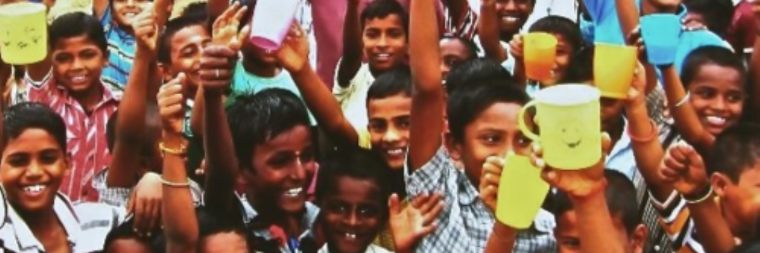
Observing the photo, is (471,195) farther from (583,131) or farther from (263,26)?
(583,131)

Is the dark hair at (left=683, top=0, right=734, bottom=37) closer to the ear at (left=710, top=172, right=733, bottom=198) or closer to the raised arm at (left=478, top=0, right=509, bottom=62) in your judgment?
the raised arm at (left=478, top=0, right=509, bottom=62)

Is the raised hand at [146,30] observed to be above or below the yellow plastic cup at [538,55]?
above

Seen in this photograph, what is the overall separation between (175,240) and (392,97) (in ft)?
3.25

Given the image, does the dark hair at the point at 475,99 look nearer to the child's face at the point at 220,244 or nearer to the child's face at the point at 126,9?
the child's face at the point at 220,244

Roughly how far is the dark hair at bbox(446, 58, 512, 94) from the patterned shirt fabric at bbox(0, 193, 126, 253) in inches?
44.8

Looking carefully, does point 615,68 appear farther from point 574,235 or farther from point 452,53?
point 452,53

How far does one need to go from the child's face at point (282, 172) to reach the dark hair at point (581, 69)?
103 cm

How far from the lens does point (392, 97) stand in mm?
4238

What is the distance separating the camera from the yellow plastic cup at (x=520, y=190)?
286 centimetres

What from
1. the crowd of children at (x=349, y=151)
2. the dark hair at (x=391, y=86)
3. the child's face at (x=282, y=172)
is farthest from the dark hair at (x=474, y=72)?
the child's face at (x=282, y=172)

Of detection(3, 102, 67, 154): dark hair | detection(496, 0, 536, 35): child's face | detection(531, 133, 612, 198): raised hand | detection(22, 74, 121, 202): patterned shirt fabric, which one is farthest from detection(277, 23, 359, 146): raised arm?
detection(496, 0, 536, 35): child's face

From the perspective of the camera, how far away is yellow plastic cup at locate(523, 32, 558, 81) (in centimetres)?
411

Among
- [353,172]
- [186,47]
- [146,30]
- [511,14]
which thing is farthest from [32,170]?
[511,14]

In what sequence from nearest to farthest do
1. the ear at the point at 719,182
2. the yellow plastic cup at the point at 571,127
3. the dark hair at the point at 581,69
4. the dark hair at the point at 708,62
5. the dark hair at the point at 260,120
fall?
the yellow plastic cup at the point at 571,127
the ear at the point at 719,182
the dark hair at the point at 260,120
the dark hair at the point at 708,62
the dark hair at the point at 581,69
